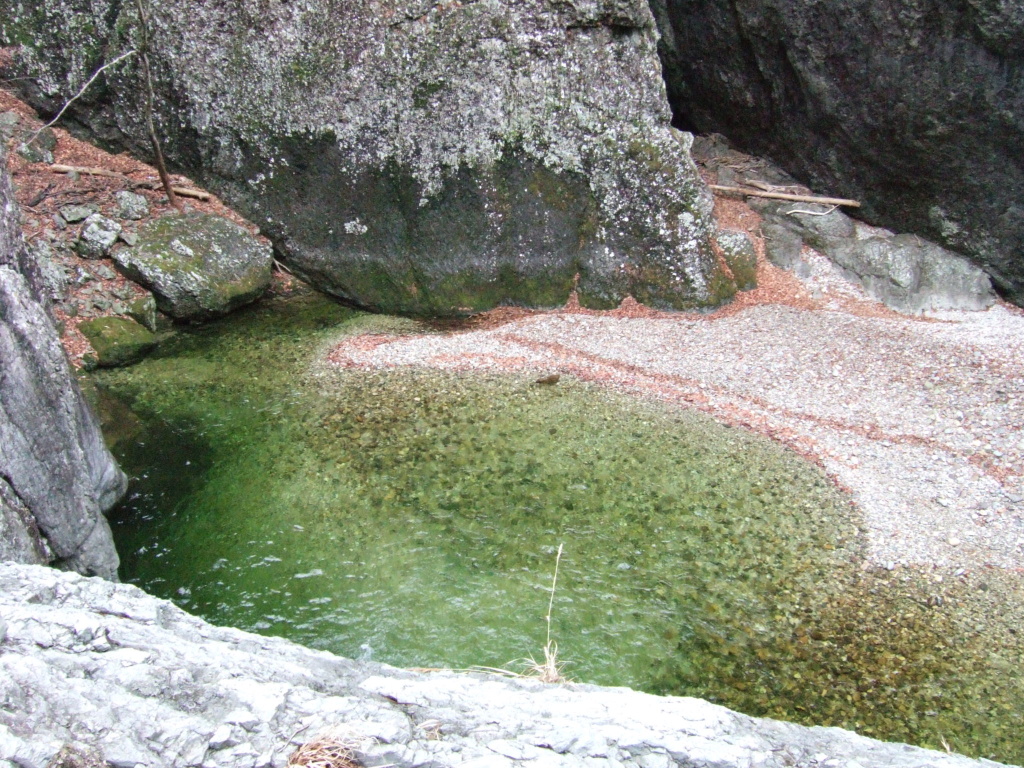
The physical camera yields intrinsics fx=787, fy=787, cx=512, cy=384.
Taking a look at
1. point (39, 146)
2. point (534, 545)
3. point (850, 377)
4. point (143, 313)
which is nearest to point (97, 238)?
point (143, 313)

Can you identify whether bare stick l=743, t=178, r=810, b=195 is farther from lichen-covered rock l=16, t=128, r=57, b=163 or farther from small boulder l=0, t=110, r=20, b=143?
small boulder l=0, t=110, r=20, b=143

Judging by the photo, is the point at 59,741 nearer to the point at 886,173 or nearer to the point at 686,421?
the point at 686,421

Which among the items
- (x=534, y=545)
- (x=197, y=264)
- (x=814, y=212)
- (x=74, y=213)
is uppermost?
(x=74, y=213)

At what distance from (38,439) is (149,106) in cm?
851

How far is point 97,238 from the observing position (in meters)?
12.3

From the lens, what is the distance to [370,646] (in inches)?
257

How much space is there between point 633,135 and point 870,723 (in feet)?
32.9

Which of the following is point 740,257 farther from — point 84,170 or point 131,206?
point 84,170

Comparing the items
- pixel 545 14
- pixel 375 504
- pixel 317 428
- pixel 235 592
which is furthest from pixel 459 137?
pixel 235 592

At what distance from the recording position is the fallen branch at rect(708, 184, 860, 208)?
1509 centimetres

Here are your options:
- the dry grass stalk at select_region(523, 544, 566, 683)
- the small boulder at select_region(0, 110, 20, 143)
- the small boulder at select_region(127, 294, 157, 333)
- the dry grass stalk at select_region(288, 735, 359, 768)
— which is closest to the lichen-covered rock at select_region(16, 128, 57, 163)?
the small boulder at select_region(0, 110, 20, 143)

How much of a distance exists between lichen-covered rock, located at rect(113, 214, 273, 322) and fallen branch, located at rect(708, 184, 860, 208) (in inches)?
360

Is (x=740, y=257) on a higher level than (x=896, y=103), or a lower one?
lower

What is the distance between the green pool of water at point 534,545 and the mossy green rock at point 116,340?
12.3 inches
